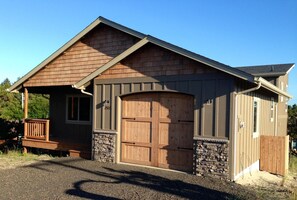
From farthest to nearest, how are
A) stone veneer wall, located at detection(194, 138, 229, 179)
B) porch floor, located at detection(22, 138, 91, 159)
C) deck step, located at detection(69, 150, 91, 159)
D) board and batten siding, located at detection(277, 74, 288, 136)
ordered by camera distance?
board and batten siding, located at detection(277, 74, 288, 136) < porch floor, located at detection(22, 138, 91, 159) < deck step, located at detection(69, 150, 91, 159) < stone veneer wall, located at detection(194, 138, 229, 179)

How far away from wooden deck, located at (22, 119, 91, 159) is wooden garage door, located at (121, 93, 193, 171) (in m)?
2.42

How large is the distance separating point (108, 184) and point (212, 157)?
117 inches

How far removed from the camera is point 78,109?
14789 mm

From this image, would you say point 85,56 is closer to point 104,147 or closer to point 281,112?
point 104,147

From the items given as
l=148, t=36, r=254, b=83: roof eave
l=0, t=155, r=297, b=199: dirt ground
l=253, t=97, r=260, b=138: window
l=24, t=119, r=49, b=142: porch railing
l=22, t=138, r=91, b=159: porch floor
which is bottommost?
l=0, t=155, r=297, b=199: dirt ground

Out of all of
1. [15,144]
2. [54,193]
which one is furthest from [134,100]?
[15,144]

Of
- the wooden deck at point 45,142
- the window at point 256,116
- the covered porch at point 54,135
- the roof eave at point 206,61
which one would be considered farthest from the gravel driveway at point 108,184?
the window at point 256,116

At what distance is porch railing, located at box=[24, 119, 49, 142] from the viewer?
13.3m

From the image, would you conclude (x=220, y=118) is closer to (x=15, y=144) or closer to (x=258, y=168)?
(x=258, y=168)

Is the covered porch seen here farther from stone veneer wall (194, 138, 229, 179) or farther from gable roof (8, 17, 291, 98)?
stone veneer wall (194, 138, 229, 179)

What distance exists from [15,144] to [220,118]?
12046 mm

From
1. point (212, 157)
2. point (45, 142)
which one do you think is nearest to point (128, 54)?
point (212, 157)

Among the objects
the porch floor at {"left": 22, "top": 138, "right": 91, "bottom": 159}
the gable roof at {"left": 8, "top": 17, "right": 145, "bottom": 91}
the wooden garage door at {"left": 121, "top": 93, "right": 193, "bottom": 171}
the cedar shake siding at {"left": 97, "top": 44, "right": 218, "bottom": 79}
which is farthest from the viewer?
the gable roof at {"left": 8, "top": 17, "right": 145, "bottom": 91}

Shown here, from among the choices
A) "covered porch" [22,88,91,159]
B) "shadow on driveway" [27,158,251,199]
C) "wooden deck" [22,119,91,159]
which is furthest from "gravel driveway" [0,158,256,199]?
"covered porch" [22,88,91,159]
